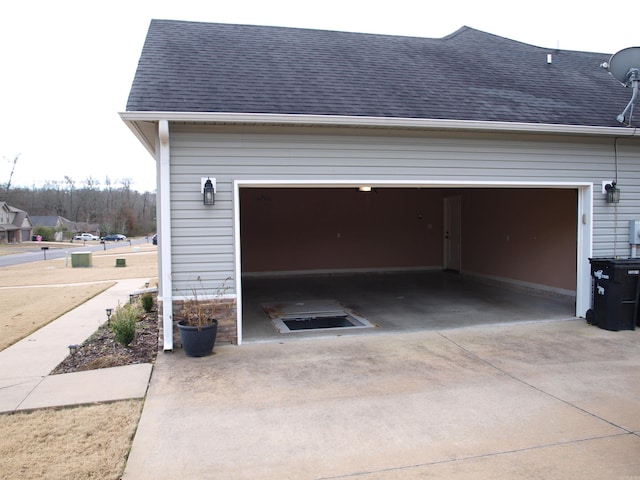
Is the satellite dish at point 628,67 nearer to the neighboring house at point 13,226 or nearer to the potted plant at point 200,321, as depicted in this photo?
the potted plant at point 200,321

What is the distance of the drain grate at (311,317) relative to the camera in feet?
23.4

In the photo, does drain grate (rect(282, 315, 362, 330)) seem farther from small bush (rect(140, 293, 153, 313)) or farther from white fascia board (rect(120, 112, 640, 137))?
white fascia board (rect(120, 112, 640, 137))

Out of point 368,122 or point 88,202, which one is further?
point 88,202

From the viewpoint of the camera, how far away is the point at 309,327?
736 centimetres

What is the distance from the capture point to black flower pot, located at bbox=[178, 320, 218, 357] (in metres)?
5.27

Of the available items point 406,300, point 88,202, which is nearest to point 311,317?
point 406,300

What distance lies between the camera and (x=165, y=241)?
555 centimetres

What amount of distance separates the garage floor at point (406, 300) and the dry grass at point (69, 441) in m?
2.52

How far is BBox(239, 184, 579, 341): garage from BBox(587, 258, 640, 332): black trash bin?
973 mm

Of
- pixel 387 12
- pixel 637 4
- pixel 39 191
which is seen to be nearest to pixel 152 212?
pixel 39 191

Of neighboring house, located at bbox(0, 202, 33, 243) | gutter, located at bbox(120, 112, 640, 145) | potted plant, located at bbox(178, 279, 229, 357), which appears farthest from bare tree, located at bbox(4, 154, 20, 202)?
potted plant, located at bbox(178, 279, 229, 357)

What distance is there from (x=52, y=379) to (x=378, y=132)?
494cm

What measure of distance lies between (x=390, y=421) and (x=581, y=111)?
623cm

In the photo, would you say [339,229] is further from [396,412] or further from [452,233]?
[396,412]
